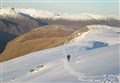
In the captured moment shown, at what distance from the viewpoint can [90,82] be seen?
2695cm

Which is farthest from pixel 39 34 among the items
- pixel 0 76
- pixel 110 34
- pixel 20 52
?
pixel 0 76

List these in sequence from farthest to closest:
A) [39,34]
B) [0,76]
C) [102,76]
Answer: [39,34] < [0,76] < [102,76]

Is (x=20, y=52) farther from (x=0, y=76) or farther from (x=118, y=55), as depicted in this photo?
(x=118, y=55)

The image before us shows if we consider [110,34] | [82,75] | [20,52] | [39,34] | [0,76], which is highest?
[82,75]

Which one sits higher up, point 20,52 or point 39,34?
point 20,52

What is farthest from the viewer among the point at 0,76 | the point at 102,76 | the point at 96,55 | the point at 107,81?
the point at 0,76

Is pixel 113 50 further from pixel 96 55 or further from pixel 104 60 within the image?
pixel 104 60

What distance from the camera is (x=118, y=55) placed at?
37.0 m

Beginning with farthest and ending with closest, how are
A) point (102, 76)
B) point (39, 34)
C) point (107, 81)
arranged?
point (39, 34), point (102, 76), point (107, 81)

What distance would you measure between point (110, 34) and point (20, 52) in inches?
1477

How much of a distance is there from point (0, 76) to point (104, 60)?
17.1 metres

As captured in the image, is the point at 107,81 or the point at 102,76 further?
the point at 102,76

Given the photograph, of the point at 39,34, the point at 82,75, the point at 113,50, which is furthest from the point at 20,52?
the point at 82,75

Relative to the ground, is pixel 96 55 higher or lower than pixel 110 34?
higher
